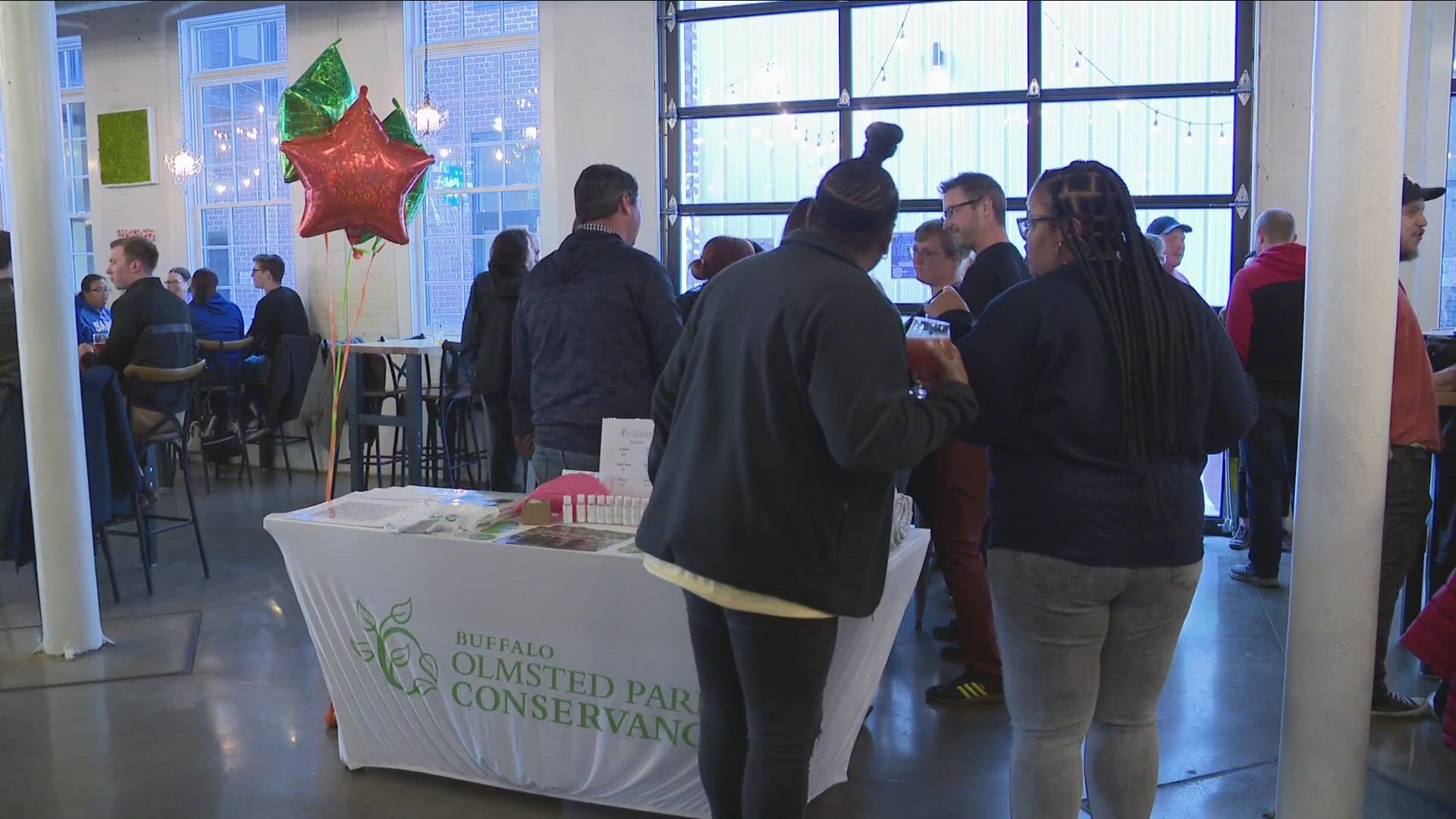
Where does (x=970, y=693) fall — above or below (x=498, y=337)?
below

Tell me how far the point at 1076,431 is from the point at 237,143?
7740 mm

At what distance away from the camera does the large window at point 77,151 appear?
872 cm

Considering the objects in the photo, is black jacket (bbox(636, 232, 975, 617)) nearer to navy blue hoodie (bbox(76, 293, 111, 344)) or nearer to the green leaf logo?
the green leaf logo

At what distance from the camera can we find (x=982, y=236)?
3002 mm

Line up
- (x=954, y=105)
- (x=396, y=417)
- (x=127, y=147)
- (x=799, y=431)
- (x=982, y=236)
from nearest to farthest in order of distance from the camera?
(x=799, y=431) → (x=982, y=236) → (x=396, y=417) → (x=954, y=105) → (x=127, y=147)

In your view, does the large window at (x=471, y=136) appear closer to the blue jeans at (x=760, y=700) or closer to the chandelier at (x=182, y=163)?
the chandelier at (x=182, y=163)

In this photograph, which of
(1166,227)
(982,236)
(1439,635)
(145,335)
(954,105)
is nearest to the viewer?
(1439,635)

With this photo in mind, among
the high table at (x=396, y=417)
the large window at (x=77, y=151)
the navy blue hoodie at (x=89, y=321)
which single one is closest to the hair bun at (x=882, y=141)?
the high table at (x=396, y=417)

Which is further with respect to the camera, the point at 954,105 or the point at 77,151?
the point at 77,151

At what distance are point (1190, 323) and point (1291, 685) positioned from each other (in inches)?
29.8

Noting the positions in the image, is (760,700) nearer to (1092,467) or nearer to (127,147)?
(1092,467)

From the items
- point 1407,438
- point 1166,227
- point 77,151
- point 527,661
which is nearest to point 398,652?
point 527,661

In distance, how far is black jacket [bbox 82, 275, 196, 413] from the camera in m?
4.55

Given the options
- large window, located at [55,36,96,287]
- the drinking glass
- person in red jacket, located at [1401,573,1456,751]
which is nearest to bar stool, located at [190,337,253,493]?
large window, located at [55,36,96,287]
